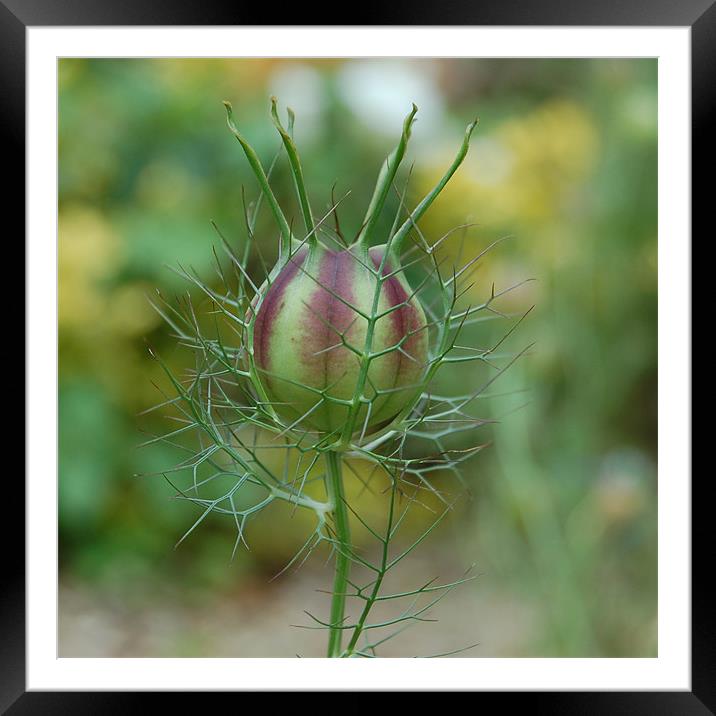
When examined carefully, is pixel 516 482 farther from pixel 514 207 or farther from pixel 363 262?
pixel 363 262

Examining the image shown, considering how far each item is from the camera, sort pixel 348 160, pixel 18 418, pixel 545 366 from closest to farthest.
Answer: pixel 18 418, pixel 545 366, pixel 348 160

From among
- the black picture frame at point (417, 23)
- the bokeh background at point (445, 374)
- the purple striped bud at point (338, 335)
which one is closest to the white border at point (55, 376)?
the black picture frame at point (417, 23)

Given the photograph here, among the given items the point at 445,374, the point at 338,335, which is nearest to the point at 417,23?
the point at 338,335

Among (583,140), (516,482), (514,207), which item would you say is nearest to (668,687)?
(516,482)

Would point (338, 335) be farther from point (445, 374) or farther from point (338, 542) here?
point (445, 374)

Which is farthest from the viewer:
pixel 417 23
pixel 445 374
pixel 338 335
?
pixel 445 374

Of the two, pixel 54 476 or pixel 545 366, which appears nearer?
pixel 54 476

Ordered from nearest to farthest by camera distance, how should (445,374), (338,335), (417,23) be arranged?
1. (338,335)
2. (417,23)
3. (445,374)
